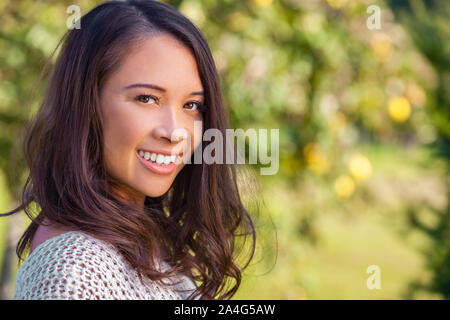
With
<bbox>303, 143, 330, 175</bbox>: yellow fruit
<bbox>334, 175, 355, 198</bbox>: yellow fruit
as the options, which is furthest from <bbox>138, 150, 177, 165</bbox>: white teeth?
<bbox>334, 175, 355, 198</bbox>: yellow fruit

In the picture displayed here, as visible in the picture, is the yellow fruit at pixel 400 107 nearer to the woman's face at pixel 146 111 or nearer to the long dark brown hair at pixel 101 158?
the long dark brown hair at pixel 101 158

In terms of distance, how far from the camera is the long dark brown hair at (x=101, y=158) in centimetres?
111

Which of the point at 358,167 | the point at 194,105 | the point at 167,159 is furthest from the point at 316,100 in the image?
the point at 167,159

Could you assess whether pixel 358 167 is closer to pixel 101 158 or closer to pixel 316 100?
pixel 316 100

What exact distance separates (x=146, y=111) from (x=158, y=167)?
0.13m

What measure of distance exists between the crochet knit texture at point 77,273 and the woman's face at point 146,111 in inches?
7.2

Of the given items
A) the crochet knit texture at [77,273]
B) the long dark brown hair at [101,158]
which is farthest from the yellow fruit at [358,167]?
the crochet knit texture at [77,273]

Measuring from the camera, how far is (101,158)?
116cm

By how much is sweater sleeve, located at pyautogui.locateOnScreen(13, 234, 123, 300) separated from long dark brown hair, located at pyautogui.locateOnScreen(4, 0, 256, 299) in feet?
0.23

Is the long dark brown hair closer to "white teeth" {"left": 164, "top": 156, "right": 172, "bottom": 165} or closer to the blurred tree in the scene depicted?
"white teeth" {"left": 164, "top": 156, "right": 172, "bottom": 165}

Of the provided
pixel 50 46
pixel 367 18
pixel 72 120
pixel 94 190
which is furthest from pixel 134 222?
pixel 367 18

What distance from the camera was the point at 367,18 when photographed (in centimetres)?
240

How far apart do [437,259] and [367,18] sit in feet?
3.49
